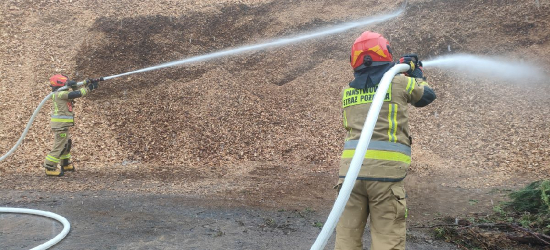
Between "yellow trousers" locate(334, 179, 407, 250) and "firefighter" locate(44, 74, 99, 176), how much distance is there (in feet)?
22.3

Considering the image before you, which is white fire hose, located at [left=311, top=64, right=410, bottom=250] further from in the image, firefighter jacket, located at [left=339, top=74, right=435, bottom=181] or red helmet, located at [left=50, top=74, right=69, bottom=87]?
red helmet, located at [left=50, top=74, right=69, bottom=87]

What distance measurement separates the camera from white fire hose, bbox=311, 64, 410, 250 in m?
2.55

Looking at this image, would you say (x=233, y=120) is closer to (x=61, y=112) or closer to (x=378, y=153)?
(x=61, y=112)

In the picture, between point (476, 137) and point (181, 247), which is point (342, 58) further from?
point (181, 247)

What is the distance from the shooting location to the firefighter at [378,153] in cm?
289

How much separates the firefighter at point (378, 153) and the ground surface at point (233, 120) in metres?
1.57

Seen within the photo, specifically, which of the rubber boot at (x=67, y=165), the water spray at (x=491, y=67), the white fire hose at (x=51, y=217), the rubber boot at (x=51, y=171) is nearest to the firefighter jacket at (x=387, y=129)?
the white fire hose at (x=51, y=217)

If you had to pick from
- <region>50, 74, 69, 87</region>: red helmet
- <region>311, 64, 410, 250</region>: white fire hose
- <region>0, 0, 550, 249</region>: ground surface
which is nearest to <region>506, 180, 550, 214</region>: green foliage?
<region>0, 0, 550, 249</region>: ground surface

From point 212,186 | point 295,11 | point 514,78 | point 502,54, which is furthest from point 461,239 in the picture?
point 295,11

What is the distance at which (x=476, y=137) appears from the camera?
8828 millimetres

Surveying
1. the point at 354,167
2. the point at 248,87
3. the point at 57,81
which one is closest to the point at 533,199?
the point at 354,167

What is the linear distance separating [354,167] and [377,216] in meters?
0.52

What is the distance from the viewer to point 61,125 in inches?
323

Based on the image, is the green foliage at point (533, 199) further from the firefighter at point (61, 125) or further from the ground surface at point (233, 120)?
the firefighter at point (61, 125)
